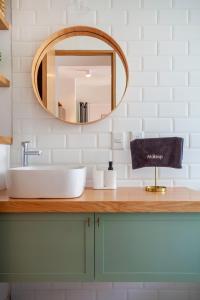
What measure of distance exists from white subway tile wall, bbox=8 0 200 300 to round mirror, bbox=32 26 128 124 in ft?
0.20

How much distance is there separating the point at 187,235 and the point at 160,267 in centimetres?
21

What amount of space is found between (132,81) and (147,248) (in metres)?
1.04

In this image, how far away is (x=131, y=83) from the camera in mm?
1896

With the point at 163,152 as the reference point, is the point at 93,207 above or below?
below

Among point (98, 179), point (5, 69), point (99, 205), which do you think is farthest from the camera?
point (5, 69)

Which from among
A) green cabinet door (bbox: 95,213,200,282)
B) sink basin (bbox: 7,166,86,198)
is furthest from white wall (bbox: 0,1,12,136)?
green cabinet door (bbox: 95,213,200,282)

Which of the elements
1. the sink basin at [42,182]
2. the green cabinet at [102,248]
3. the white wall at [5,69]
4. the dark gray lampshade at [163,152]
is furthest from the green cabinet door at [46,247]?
the white wall at [5,69]

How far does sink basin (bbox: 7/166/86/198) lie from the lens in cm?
141

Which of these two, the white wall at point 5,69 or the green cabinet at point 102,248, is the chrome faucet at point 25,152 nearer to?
the white wall at point 5,69

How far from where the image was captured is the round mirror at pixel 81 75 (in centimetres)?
188

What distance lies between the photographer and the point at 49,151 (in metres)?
1.90

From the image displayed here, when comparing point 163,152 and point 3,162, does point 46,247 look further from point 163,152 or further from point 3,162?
point 163,152

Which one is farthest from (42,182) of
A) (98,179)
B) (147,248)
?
(147,248)

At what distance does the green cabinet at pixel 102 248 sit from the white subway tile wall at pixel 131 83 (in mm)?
514
